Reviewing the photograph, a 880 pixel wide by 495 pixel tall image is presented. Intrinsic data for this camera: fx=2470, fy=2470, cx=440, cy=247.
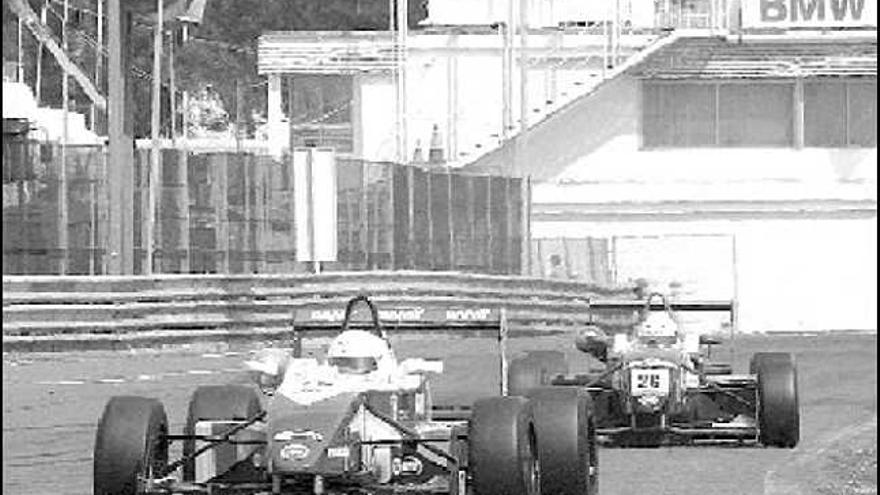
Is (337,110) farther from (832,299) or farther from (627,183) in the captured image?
(832,299)

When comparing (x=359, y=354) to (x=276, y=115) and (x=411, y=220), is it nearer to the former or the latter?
(x=411, y=220)

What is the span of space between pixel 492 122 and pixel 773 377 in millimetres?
35219

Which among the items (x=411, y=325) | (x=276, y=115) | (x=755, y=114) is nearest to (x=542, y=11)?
(x=755, y=114)

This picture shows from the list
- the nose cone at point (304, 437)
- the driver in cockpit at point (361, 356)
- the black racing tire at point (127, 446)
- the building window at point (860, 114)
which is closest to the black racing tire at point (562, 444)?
the driver in cockpit at point (361, 356)

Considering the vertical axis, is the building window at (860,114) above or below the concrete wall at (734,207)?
above

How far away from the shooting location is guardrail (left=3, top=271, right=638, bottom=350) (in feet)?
102

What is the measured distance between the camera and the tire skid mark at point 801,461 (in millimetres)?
14602

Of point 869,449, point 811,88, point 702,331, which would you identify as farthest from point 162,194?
point 811,88

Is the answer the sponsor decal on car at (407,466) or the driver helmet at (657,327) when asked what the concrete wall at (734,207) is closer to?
the driver helmet at (657,327)

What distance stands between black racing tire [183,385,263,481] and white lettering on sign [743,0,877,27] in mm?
38438

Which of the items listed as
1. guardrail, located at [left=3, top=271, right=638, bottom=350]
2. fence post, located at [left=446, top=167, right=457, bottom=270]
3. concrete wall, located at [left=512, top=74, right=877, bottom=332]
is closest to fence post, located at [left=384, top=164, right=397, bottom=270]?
guardrail, located at [left=3, top=271, right=638, bottom=350]

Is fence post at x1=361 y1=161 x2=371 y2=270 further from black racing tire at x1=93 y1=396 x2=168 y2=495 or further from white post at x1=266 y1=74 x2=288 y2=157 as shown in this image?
black racing tire at x1=93 y1=396 x2=168 y2=495

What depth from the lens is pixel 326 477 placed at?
11359mm

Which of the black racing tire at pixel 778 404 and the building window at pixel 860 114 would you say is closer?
the black racing tire at pixel 778 404
